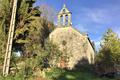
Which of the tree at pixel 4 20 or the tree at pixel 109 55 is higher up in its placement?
the tree at pixel 4 20

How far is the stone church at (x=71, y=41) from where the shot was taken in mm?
48062

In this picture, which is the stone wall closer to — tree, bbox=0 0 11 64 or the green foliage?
the green foliage

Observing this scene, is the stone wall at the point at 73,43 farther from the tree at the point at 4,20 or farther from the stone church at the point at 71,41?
the tree at the point at 4,20

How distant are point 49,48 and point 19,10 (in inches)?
243

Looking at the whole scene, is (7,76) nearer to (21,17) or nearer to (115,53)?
(21,17)

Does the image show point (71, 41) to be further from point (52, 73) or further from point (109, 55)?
point (52, 73)

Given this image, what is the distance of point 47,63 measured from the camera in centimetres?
3372

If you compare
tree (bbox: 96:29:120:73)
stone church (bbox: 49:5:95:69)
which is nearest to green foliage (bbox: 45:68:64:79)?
stone church (bbox: 49:5:95:69)

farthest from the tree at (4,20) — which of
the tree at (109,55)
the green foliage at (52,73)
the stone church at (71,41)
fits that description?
the tree at (109,55)

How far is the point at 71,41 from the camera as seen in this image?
161ft

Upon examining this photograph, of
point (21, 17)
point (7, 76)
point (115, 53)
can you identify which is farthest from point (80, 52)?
point (7, 76)

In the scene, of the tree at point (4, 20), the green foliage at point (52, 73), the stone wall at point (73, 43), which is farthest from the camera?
the stone wall at point (73, 43)

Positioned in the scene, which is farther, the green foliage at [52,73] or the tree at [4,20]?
the tree at [4,20]

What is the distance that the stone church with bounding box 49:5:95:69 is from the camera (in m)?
48.1
